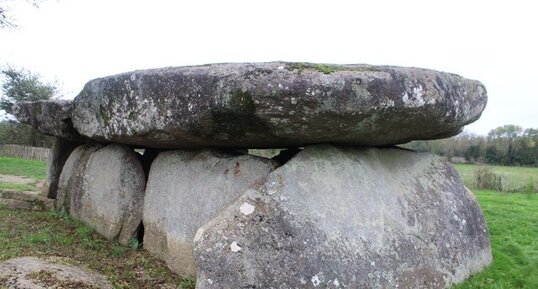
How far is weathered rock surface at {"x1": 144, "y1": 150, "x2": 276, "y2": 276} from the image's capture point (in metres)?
6.03

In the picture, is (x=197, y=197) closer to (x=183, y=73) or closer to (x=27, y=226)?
(x=183, y=73)

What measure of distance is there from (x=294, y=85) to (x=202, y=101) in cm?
104

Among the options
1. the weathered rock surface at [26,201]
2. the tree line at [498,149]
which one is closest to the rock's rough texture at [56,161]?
the weathered rock surface at [26,201]

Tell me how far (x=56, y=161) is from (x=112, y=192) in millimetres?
2675

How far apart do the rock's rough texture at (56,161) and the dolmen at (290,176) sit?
2.13 m

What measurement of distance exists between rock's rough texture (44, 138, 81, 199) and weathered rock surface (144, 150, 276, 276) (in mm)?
3182

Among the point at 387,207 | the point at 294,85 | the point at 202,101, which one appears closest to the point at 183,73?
the point at 202,101

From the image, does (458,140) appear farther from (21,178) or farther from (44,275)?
(44,275)

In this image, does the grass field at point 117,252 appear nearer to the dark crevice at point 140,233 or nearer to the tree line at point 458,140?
the dark crevice at point 140,233

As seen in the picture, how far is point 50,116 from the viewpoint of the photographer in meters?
8.41

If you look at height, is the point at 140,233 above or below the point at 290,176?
below

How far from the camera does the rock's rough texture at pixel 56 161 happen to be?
9258 millimetres

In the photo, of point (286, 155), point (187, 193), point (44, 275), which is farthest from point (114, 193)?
point (286, 155)

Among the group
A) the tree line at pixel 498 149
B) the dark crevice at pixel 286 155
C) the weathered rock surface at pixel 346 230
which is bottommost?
the tree line at pixel 498 149
